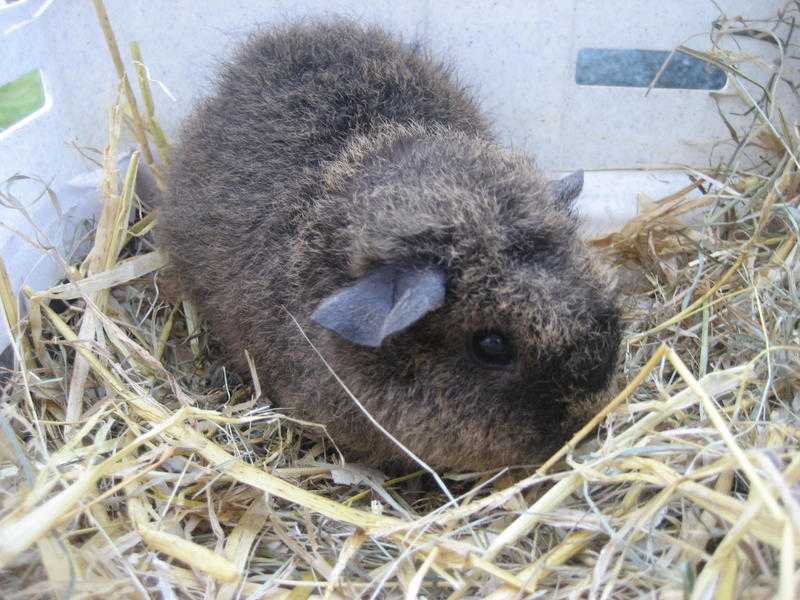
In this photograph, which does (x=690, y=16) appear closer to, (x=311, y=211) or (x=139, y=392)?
(x=311, y=211)

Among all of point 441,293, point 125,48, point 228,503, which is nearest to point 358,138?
point 441,293

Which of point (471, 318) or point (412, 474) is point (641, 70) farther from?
point (412, 474)

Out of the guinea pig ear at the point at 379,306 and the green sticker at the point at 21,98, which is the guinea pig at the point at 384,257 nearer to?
the guinea pig ear at the point at 379,306

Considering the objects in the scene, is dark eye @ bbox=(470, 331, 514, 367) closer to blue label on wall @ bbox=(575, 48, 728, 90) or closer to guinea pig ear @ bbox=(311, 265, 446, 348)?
guinea pig ear @ bbox=(311, 265, 446, 348)

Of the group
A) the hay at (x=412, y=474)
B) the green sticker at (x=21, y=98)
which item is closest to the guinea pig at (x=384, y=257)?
the hay at (x=412, y=474)

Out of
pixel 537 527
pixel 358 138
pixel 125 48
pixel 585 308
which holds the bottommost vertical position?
pixel 537 527

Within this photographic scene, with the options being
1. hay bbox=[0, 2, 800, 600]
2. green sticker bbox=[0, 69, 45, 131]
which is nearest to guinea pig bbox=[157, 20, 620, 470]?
hay bbox=[0, 2, 800, 600]
